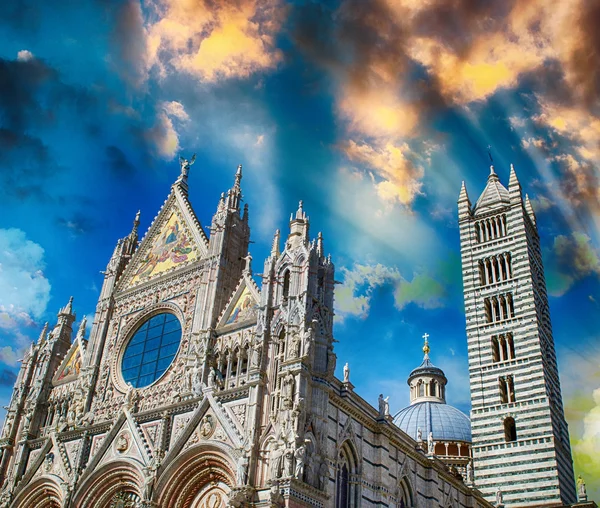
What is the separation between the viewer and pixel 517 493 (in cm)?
3659

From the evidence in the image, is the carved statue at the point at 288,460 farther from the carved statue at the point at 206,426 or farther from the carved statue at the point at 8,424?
the carved statue at the point at 8,424

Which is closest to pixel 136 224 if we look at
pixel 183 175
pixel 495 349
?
pixel 183 175

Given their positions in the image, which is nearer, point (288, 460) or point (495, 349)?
point (288, 460)

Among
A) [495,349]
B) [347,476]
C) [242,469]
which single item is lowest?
[242,469]

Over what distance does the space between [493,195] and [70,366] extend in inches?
1162

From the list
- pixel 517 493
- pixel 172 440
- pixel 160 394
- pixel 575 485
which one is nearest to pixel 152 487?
pixel 172 440

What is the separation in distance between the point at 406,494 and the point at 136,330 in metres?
13.9

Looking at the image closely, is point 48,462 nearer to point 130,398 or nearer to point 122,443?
point 122,443

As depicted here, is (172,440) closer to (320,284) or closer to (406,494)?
(320,284)

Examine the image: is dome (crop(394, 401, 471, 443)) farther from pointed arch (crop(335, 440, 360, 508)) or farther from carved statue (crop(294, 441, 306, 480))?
carved statue (crop(294, 441, 306, 480))

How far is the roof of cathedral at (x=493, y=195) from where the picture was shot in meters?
46.6

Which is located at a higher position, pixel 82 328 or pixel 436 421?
pixel 436 421

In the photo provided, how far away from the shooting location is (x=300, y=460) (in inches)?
839

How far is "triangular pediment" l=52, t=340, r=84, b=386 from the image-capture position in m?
33.0
